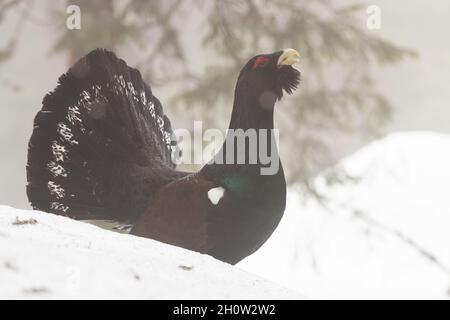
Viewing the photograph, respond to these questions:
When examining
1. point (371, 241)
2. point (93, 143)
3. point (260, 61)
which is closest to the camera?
point (260, 61)

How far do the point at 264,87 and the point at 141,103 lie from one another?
1.25 meters

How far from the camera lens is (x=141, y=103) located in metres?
5.55

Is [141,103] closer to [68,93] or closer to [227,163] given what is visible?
[68,93]

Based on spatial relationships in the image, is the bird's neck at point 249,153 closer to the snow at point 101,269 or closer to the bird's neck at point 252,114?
the bird's neck at point 252,114

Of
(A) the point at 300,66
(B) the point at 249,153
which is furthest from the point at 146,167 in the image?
(A) the point at 300,66

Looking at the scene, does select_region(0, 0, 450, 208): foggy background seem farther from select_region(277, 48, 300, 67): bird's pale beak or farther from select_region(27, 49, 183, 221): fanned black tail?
select_region(277, 48, 300, 67): bird's pale beak

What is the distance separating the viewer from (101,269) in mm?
3129

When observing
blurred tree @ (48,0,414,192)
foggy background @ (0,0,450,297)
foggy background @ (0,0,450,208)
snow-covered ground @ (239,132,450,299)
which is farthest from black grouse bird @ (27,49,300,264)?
foggy background @ (0,0,450,208)

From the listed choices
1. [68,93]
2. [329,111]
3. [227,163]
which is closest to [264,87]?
[227,163]

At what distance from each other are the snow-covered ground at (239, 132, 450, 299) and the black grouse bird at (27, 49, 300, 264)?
5.55 metres

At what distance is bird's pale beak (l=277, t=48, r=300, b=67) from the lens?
471cm

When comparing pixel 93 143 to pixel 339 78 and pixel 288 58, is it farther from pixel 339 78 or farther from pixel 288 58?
pixel 339 78

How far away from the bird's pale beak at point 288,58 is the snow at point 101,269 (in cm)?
168

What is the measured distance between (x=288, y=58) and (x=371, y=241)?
673 centimetres
